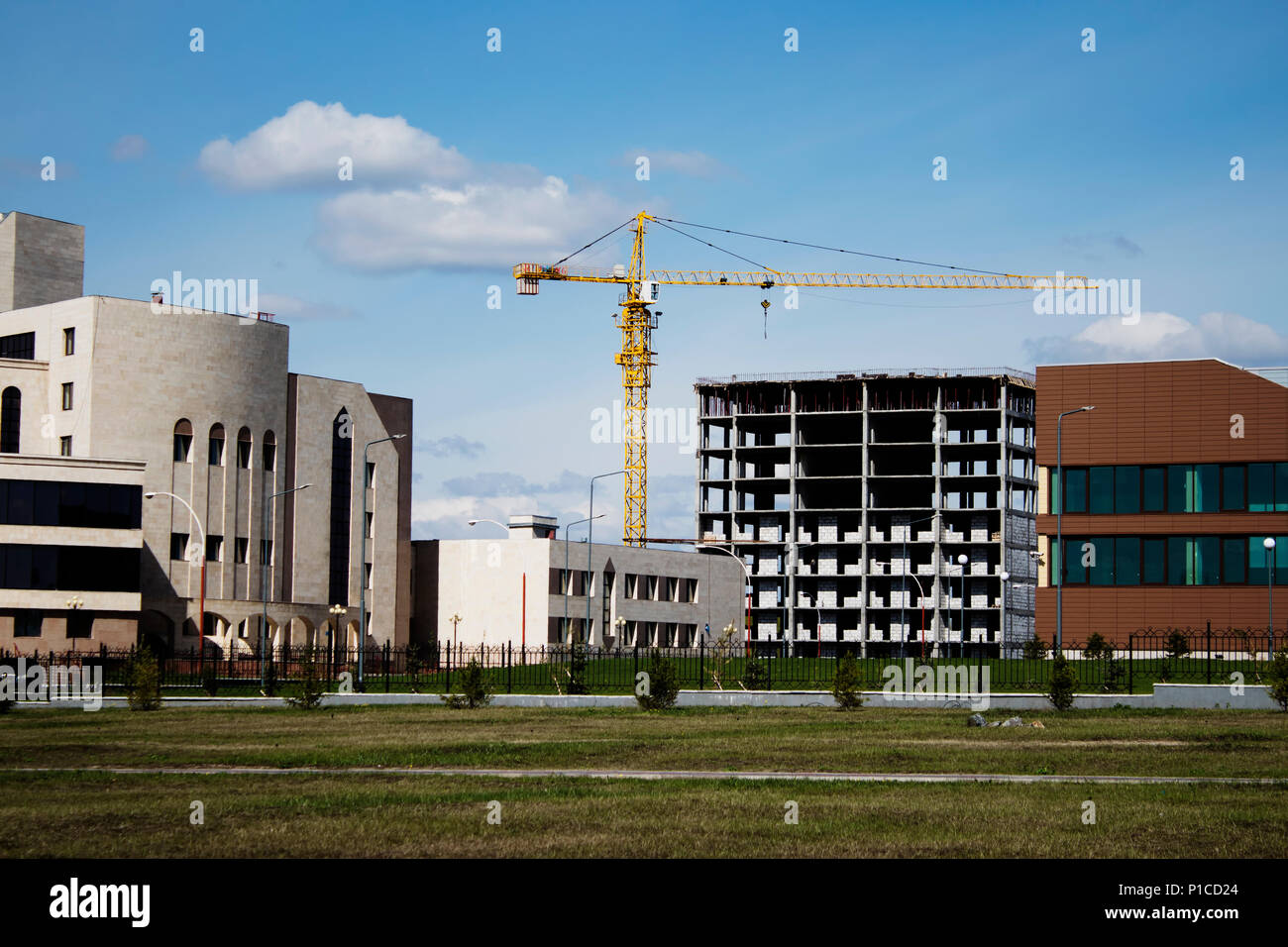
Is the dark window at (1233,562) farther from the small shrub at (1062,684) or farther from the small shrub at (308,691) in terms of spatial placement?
the small shrub at (308,691)

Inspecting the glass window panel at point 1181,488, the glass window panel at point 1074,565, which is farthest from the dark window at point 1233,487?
the glass window panel at point 1074,565

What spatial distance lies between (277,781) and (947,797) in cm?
941

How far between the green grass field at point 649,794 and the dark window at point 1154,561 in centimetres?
3987

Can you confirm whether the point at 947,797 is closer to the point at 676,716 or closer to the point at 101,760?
the point at 101,760

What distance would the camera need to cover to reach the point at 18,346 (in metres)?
90.4

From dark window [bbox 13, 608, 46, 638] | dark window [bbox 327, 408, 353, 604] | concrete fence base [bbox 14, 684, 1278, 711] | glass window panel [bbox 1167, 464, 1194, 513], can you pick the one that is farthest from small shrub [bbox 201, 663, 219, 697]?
glass window panel [bbox 1167, 464, 1194, 513]

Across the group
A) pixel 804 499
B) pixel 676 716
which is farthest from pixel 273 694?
pixel 804 499

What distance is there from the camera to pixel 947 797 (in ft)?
63.1

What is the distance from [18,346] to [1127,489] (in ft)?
214

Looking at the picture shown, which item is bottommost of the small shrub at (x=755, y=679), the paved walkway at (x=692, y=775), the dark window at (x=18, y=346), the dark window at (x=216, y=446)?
the small shrub at (x=755, y=679)

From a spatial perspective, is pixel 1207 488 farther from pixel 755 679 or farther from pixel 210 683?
pixel 210 683

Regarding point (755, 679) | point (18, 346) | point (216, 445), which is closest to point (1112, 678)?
point (755, 679)

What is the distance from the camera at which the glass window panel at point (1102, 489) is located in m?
72.1

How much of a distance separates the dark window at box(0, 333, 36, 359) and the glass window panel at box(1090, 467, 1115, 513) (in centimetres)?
6119
